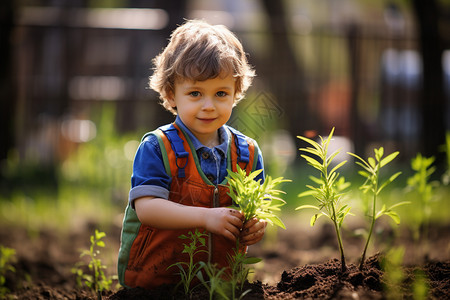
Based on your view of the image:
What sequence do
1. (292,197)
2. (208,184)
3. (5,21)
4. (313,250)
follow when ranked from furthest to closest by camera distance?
(5,21)
(292,197)
(313,250)
(208,184)

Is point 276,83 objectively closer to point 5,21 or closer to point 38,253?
point 5,21

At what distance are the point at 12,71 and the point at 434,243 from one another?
5.54 metres

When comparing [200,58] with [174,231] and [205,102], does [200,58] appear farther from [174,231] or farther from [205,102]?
[174,231]

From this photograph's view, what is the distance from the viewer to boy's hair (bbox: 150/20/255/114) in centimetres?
202

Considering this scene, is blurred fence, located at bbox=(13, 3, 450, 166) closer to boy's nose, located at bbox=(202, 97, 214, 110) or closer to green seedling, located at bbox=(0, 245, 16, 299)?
green seedling, located at bbox=(0, 245, 16, 299)

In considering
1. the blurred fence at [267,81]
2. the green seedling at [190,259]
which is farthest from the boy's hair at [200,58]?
the blurred fence at [267,81]

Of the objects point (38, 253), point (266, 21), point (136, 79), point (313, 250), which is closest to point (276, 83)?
point (266, 21)

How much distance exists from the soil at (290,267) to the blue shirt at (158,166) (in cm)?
42

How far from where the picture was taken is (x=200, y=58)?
201 centimetres

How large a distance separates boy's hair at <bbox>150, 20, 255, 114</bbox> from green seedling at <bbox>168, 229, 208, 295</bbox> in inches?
24.1

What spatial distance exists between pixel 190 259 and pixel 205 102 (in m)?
0.61

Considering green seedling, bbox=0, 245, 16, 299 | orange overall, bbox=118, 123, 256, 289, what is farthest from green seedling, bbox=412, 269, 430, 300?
green seedling, bbox=0, 245, 16, 299

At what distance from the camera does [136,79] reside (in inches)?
311

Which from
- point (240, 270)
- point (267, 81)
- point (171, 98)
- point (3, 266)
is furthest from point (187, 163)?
point (267, 81)
